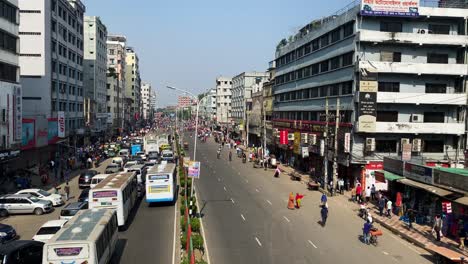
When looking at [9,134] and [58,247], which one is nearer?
[58,247]

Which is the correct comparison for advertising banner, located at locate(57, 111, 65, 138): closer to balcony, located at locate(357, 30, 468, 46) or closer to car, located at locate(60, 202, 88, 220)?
car, located at locate(60, 202, 88, 220)

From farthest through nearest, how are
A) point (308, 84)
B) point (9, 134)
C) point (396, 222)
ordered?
point (308, 84), point (9, 134), point (396, 222)

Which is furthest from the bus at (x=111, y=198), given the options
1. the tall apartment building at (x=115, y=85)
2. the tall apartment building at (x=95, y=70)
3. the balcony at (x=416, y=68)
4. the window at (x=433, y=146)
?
the tall apartment building at (x=115, y=85)

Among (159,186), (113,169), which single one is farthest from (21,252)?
(113,169)

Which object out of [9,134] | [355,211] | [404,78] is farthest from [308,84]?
[9,134]

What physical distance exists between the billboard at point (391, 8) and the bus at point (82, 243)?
33.0 metres

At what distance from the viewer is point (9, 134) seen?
137 ft

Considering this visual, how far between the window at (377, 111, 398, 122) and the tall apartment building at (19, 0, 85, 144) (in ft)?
128

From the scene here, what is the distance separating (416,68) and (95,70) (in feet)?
241

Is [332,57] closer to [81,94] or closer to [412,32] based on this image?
[412,32]

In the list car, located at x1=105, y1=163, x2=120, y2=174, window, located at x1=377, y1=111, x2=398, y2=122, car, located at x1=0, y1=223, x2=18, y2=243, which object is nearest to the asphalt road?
window, located at x1=377, y1=111, x2=398, y2=122

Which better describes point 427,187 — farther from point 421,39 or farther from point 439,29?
point 439,29

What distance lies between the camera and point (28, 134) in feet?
169

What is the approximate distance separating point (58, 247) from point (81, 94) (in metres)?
71.8
